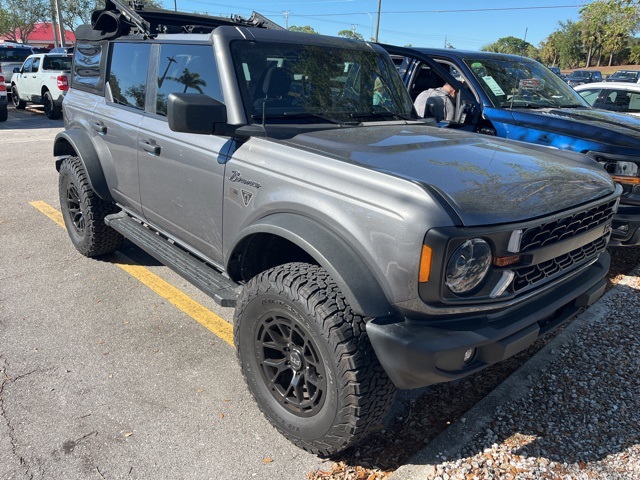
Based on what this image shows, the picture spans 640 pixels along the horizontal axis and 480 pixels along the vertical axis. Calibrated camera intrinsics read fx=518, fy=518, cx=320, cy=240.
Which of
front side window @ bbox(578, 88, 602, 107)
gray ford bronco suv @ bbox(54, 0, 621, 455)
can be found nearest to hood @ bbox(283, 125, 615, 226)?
gray ford bronco suv @ bbox(54, 0, 621, 455)

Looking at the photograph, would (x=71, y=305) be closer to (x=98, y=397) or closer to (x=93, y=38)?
(x=98, y=397)

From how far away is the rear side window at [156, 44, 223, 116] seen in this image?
10.3 feet

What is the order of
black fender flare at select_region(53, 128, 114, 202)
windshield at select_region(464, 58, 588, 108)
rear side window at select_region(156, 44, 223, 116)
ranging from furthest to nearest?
windshield at select_region(464, 58, 588, 108) → black fender flare at select_region(53, 128, 114, 202) → rear side window at select_region(156, 44, 223, 116)

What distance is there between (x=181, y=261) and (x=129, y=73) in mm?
1647

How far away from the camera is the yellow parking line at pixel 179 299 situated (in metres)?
3.81

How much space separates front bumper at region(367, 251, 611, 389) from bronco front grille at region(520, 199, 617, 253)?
0.31 m

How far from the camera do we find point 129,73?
4059 millimetres

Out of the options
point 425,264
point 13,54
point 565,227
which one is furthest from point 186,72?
point 13,54

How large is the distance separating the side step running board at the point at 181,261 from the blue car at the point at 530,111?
7.60 feet

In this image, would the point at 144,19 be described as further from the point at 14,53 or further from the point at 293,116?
the point at 14,53

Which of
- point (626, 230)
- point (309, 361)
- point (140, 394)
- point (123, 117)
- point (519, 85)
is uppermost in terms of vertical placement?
point (519, 85)

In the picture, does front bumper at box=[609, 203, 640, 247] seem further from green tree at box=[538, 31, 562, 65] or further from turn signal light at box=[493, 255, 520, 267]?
green tree at box=[538, 31, 562, 65]

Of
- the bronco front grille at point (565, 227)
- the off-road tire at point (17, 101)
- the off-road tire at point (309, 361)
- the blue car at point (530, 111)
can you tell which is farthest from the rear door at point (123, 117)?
the off-road tire at point (17, 101)


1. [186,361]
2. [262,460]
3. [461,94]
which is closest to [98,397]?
[186,361]
